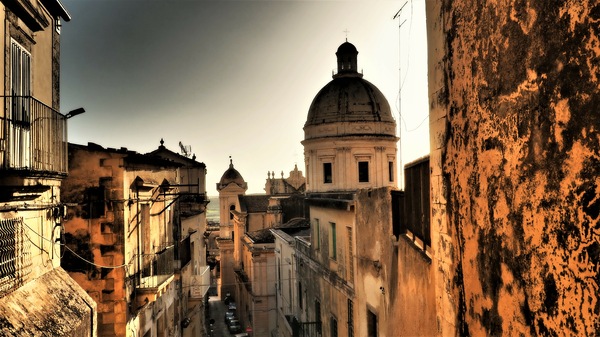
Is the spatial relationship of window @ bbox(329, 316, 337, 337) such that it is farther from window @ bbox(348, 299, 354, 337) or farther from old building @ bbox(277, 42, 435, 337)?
window @ bbox(348, 299, 354, 337)

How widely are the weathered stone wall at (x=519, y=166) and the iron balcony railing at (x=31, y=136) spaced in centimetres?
509

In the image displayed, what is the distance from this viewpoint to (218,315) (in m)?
42.2

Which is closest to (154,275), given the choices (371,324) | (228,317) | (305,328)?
(371,324)

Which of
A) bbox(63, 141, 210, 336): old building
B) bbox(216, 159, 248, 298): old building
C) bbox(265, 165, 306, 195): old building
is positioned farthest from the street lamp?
bbox(265, 165, 306, 195): old building

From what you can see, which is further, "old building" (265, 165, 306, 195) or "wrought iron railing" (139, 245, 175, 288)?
"old building" (265, 165, 306, 195)

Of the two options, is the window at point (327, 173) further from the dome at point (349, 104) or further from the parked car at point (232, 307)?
the parked car at point (232, 307)

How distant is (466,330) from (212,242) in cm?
6454

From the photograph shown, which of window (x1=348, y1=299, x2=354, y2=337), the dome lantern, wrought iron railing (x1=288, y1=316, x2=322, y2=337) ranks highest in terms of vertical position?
the dome lantern

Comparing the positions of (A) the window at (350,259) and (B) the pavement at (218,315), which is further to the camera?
(B) the pavement at (218,315)

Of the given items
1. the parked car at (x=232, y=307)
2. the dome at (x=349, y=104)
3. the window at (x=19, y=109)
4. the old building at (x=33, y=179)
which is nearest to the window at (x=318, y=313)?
the old building at (x=33, y=179)

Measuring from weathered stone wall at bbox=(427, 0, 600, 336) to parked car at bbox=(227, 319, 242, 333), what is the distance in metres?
33.7

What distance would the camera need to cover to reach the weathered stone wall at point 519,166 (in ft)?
8.29

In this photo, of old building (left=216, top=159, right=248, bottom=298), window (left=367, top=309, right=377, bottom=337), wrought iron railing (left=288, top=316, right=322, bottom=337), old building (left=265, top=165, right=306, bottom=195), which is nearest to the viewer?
window (left=367, top=309, right=377, bottom=337)

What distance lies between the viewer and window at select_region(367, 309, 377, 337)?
1187cm
